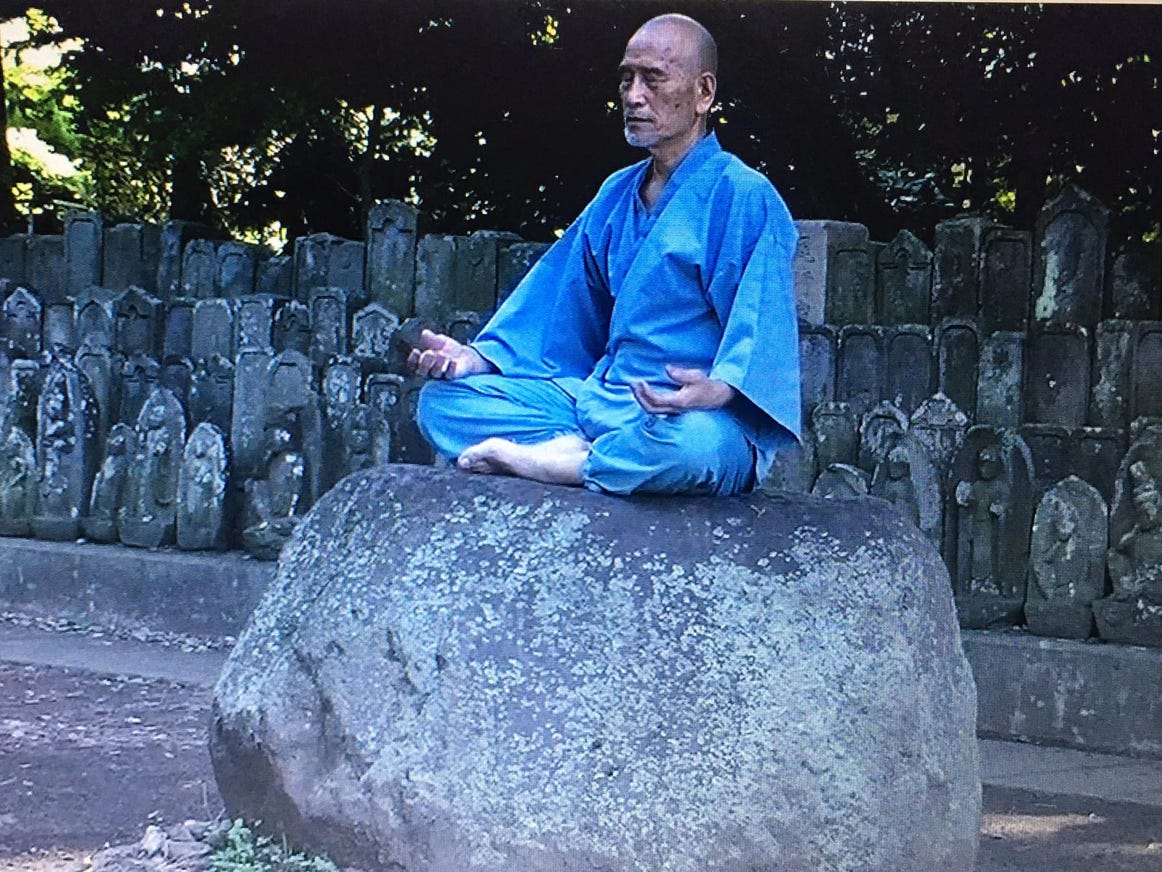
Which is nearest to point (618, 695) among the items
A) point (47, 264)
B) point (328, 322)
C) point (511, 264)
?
point (328, 322)

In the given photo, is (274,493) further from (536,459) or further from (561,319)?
(536,459)

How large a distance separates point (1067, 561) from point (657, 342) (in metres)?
2.77

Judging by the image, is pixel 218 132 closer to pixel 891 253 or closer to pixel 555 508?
pixel 891 253

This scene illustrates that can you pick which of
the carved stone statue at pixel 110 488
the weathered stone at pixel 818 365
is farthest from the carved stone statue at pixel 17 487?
the weathered stone at pixel 818 365

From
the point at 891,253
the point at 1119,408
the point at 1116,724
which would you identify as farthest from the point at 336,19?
the point at 1116,724

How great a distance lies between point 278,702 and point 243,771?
168mm

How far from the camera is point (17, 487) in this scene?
6.79 metres

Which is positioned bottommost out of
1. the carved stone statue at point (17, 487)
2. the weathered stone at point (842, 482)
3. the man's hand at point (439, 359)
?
the carved stone statue at point (17, 487)

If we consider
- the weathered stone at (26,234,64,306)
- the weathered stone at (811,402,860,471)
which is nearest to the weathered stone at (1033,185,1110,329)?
the weathered stone at (811,402,860,471)

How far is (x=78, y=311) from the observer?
7.82 meters

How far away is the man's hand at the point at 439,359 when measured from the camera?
10.4 ft

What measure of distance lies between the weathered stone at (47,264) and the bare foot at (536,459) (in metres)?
6.90

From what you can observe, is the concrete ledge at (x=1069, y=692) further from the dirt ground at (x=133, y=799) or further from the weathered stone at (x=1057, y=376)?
the weathered stone at (x=1057, y=376)

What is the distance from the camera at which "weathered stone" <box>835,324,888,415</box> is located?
6582 mm
